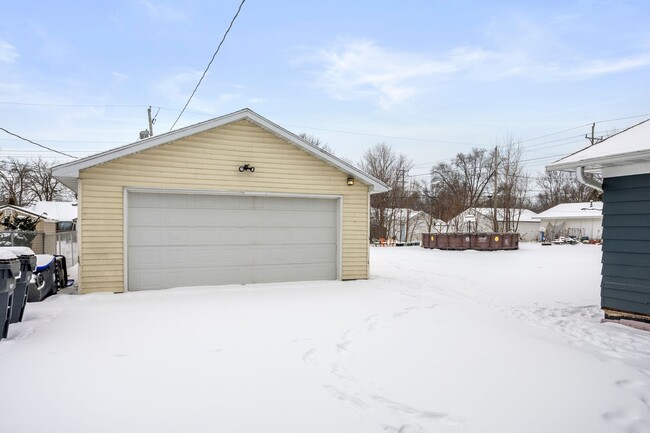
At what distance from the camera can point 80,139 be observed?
92.2 feet

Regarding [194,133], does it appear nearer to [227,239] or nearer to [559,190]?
[227,239]

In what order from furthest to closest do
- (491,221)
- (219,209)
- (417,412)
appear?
(491,221) → (219,209) → (417,412)

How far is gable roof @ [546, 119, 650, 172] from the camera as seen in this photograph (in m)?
5.07

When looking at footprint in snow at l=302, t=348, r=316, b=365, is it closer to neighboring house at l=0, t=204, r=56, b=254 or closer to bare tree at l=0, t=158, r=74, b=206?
neighboring house at l=0, t=204, r=56, b=254

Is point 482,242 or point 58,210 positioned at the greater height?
point 58,210

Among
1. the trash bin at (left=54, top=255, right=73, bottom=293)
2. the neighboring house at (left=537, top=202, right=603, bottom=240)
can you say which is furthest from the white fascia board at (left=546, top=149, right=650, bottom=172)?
the neighboring house at (left=537, top=202, right=603, bottom=240)

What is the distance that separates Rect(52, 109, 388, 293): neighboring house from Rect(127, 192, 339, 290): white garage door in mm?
21

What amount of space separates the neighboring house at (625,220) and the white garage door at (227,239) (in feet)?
17.9

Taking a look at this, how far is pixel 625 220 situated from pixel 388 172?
3242cm

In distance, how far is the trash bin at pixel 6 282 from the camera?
176 inches

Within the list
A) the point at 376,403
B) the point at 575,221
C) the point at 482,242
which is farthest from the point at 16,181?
the point at 575,221

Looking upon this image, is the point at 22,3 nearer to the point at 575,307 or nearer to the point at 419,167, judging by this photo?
the point at 575,307

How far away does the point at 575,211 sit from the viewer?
37.2m

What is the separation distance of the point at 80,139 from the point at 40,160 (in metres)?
16.6
